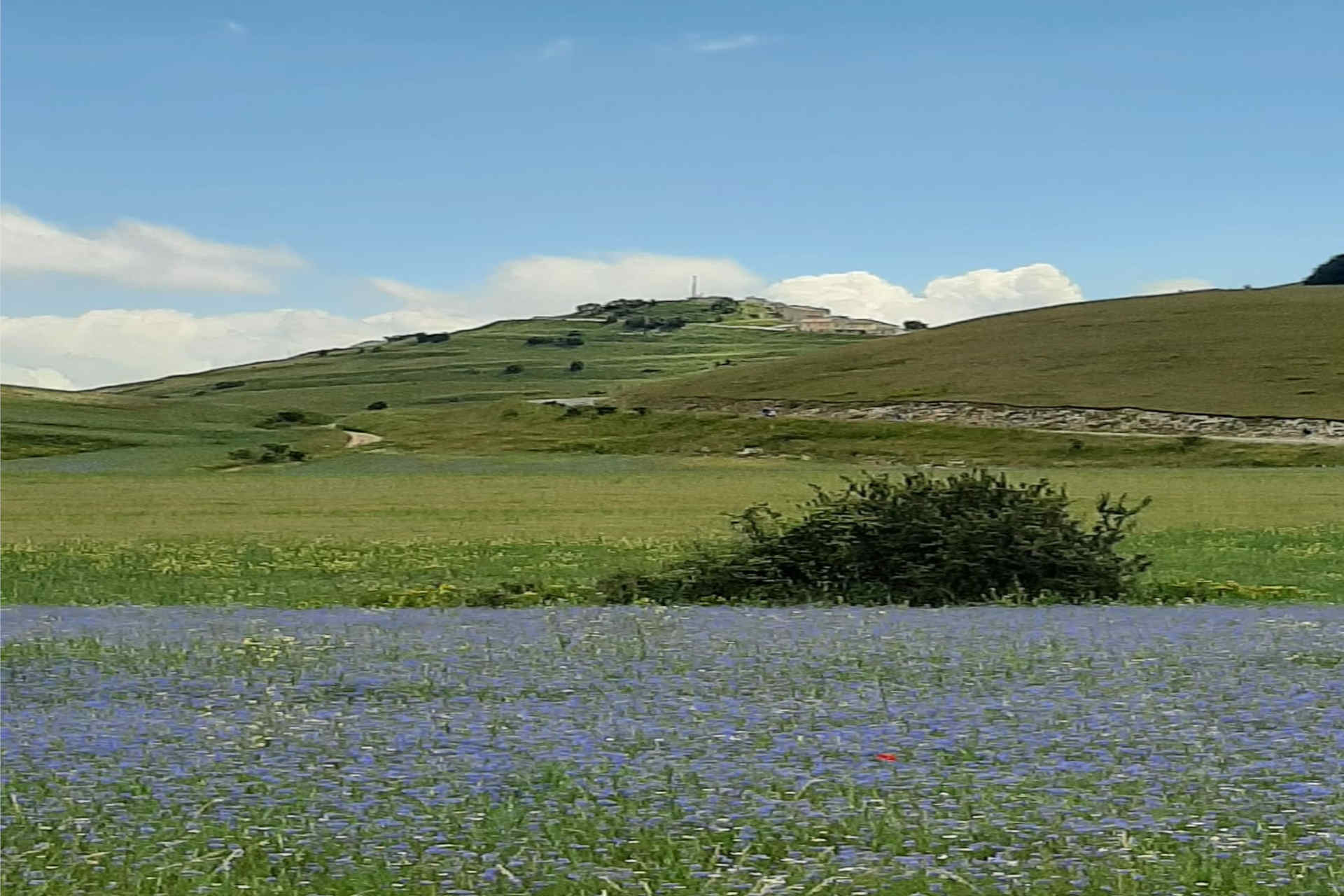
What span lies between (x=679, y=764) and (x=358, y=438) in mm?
104210

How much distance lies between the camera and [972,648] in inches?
663

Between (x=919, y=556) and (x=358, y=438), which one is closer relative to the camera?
(x=919, y=556)

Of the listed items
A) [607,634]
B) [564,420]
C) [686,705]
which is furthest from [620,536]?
[564,420]

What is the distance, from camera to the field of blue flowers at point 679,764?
8.77 m

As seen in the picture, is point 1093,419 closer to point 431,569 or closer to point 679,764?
point 431,569

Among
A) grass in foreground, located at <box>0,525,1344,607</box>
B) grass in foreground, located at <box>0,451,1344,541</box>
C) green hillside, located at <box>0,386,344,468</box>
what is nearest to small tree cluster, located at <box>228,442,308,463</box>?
green hillside, located at <box>0,386,344,468</box>

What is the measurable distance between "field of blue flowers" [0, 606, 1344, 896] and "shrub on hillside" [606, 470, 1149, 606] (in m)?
5.64

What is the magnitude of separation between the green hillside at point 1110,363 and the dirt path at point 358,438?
80.0 feet

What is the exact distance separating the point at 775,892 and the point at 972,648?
8920mm

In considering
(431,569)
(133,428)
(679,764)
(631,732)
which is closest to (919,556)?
(431,569)

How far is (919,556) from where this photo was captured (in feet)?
80.4

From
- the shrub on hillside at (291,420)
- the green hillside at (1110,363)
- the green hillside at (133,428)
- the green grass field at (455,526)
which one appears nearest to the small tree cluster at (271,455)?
the green hillside at (133,428)

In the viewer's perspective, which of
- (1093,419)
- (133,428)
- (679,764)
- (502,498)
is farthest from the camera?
(133,428)

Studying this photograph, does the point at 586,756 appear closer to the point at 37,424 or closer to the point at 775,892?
the point at 775,892
